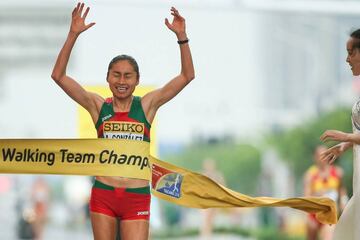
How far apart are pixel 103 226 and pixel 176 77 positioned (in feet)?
3.17

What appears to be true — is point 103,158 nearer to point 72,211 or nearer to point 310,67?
point 72,211

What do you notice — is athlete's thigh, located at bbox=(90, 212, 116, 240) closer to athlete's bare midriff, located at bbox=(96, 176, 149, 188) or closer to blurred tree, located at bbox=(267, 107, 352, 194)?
athlete's bare midriff, located at bbox=(96, 176, 149, 188)

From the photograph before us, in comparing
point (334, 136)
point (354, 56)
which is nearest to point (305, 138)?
point (354, 56)

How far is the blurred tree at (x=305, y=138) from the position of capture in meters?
15.3

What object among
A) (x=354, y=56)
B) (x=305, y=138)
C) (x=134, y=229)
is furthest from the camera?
(x=305, y=138)

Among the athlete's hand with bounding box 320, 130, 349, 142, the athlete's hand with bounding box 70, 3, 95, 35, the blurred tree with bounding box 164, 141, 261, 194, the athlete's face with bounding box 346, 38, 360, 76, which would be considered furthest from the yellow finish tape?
the blurred tree with bounding box 164, 141, 261, 194

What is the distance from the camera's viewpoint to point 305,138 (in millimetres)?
15344

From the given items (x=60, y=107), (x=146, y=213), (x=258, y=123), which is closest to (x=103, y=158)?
(x=146, y=213)

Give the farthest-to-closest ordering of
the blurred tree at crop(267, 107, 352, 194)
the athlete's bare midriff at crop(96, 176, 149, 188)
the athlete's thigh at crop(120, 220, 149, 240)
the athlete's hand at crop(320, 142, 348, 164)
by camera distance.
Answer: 1. the blurred tree at crop(267, 107, 352, 194)
2. the athlete's hand at crop(320, 142, 348, 164)
3. the athlete's bare midriff at crop(96, 176, 149, 188)
4. the athlete's thigh at crop(120, 220, 149, 240)

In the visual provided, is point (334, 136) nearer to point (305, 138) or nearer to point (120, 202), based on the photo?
point (120, 202)

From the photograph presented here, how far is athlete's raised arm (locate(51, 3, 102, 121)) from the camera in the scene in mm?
6340

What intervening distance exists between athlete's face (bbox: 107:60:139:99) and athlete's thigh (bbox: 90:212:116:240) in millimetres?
704

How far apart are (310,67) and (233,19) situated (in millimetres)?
1353

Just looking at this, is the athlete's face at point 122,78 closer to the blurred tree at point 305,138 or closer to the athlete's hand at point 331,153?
the athlete's hand at point 331,153
